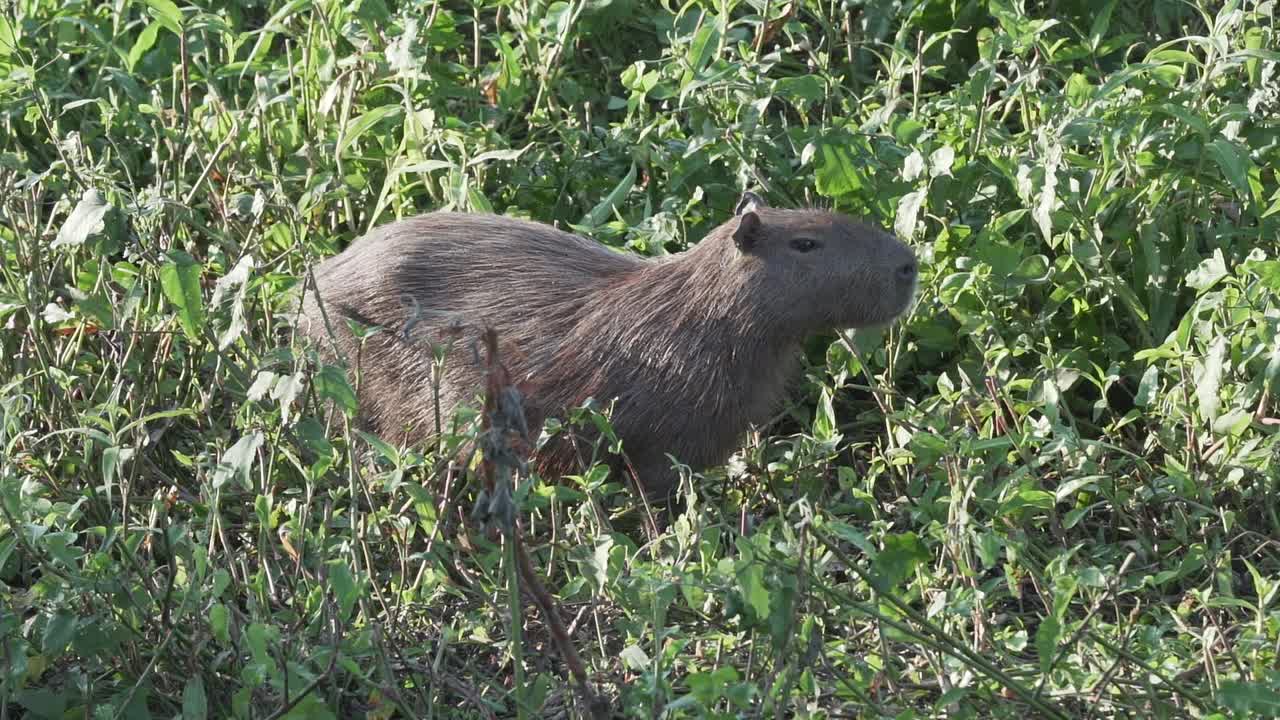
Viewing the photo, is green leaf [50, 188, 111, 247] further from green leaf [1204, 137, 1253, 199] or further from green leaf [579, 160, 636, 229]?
green leaf [1204, 137, 1253, 199]

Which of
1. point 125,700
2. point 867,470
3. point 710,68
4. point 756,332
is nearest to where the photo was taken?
point 125,700

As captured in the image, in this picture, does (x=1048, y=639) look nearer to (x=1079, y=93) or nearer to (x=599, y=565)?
(x=599, y=565)

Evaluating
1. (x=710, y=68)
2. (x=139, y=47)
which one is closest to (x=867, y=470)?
(x=710, y=68)

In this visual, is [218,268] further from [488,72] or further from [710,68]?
[710,68]

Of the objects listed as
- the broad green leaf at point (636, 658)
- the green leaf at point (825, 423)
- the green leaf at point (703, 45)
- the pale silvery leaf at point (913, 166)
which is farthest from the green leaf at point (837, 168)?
the broad green leaf at point (636, 658)

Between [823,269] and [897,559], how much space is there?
1.52 m

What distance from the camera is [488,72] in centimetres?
577

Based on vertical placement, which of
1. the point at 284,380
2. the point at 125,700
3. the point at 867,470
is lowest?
the point at 867,470

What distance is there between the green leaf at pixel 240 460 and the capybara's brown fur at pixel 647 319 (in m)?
1.22

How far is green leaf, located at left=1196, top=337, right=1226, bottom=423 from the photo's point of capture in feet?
14.1

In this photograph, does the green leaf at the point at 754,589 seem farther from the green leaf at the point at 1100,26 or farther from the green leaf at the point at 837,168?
the green leaf at the point at 1100,26

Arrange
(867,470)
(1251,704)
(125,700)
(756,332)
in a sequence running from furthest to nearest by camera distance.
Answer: (867,470) → (756,332) → (125,700) → (1251,704)

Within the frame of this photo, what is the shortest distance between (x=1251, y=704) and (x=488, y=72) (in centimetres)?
350

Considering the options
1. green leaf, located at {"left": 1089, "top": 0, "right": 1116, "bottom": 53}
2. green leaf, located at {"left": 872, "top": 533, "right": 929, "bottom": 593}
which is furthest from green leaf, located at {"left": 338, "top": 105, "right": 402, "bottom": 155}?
green leaf, located at {"left": 872, "top": 533, "right": 929, "bottom": 593}
